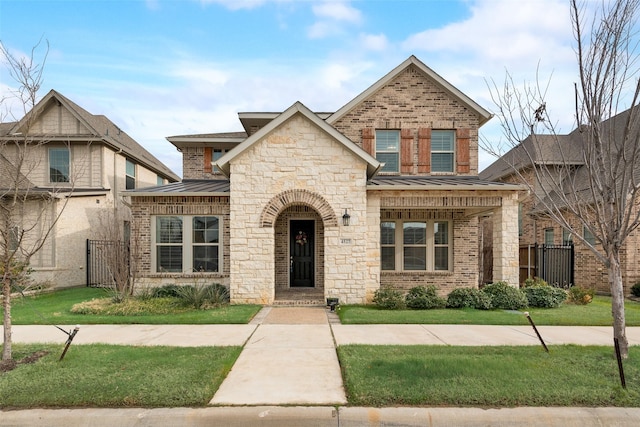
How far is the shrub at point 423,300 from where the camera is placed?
1039 cm

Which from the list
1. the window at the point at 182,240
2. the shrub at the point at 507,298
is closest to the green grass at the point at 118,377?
the window at the point at 182,240

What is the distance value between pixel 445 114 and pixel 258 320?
10.1 m

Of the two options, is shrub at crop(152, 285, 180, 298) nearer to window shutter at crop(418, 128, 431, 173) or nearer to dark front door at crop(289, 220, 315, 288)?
dark front door at crop(289, 220, 315, 288)

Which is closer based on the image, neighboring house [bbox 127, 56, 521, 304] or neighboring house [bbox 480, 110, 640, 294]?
neighboring house [bbox 127, 56, 521, 304]

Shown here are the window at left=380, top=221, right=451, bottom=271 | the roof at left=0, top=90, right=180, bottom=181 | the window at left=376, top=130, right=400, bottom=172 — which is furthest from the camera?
the roof at left=0, top=90, right=180, bottom=181

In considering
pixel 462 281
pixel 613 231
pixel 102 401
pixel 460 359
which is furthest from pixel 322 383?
pixel 462 281

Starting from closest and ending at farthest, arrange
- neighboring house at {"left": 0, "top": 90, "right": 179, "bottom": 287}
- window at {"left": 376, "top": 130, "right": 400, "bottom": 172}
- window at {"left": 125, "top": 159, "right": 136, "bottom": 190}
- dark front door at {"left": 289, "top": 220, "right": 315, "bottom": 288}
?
dark front door at {"left": 289, "top": 220, "right": 315, "bottom": 288}, window at {"left": 376, "top": 130, "right": 400, "bottom": 172}, neighboring house at {"left": 0, "top": 90, "right": 179, "bottom": 287}, window at {"left": 125, "top": 159, "right": 136, "bottom": 190}

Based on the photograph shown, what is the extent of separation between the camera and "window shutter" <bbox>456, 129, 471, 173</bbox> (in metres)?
13.9

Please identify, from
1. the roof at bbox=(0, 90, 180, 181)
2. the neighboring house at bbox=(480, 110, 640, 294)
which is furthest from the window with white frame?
the neighboring house at bbox=(480, 110, 640, 294)

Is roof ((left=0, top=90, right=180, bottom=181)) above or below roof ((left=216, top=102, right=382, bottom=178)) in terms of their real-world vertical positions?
above

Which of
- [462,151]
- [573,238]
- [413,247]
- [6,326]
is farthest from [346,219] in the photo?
[573,238]

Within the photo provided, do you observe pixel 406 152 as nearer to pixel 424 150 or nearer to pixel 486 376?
pixel 424 150

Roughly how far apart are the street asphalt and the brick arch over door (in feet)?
10.4

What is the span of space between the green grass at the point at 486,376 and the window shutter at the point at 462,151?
28.2 feet
